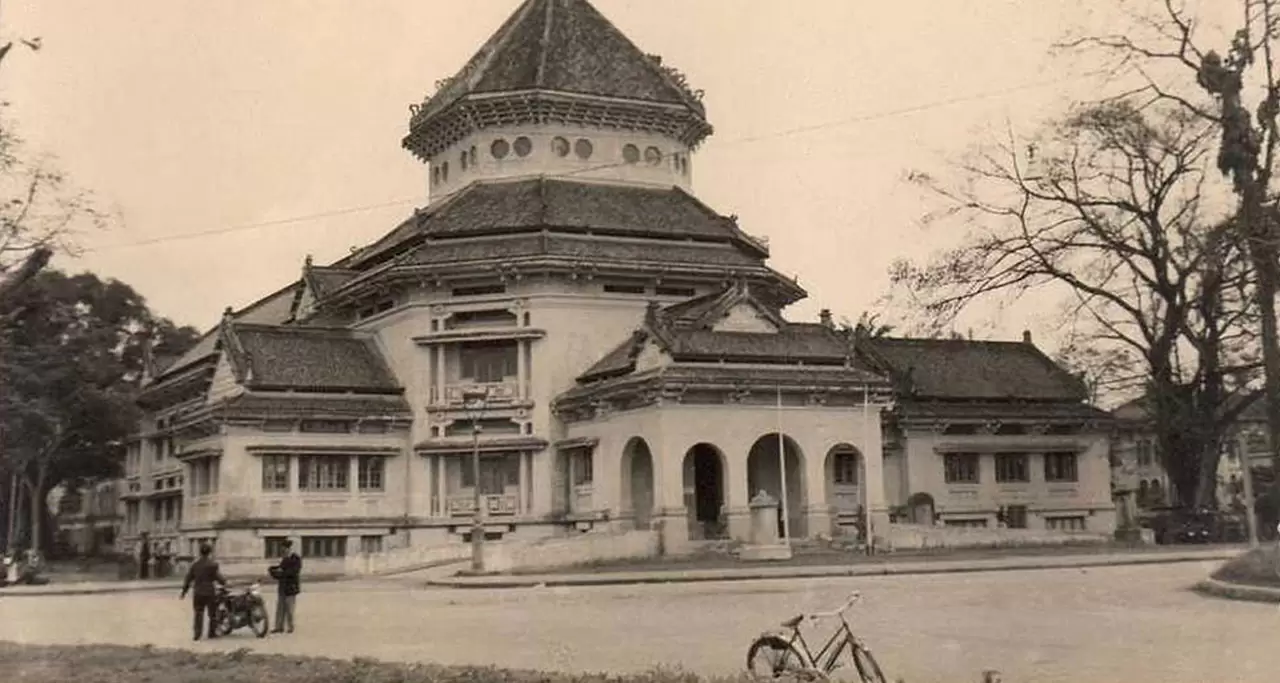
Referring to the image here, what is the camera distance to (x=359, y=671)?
1332 cm

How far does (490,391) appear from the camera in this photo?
44.6m

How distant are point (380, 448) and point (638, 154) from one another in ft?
47.9

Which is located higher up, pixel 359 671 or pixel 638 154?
pixel 638 154

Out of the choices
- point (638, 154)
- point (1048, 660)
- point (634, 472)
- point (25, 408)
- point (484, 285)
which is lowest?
point (1048, 660)

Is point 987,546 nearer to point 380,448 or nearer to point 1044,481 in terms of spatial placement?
point 1044,481

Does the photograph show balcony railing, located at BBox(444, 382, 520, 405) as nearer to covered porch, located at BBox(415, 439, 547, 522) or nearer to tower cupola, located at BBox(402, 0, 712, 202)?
covered porch, located at BBox(415, 439, 547, 522)

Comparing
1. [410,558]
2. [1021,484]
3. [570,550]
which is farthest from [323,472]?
[1021,484]

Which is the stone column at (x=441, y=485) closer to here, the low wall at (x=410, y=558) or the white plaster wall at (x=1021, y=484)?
the low wall at (x=410, y=558)

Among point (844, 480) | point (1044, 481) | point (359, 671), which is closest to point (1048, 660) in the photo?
point (359, 671)

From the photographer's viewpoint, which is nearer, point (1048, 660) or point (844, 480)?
point (1048, 660)

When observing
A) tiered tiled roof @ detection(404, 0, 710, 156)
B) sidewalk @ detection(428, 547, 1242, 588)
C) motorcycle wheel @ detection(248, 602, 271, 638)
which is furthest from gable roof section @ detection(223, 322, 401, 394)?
motorcycle wheel @ detection(248, 602, 271, 638)

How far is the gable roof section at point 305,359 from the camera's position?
43.3 meters

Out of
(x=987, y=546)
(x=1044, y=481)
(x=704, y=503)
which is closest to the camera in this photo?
(x=987, y=546)

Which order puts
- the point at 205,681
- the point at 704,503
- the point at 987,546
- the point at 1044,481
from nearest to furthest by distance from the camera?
the point at 205,681
the point at 987,546
the point at 704,503
the point at 1044,481
